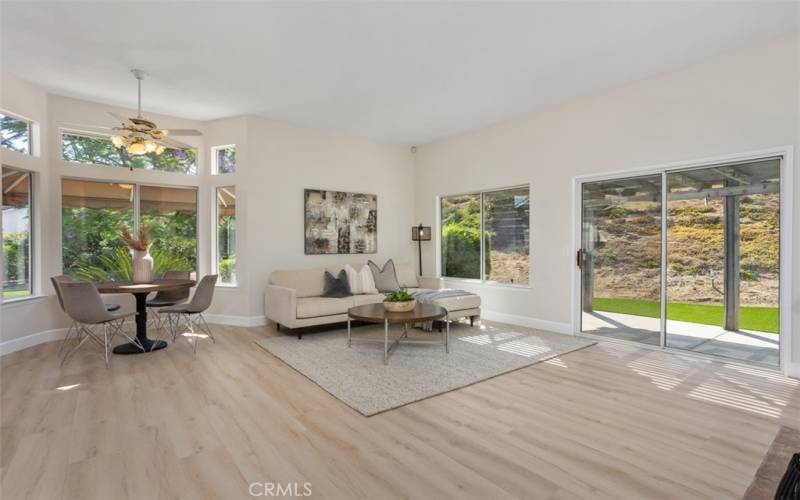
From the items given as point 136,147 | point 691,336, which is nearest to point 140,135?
point 136,147

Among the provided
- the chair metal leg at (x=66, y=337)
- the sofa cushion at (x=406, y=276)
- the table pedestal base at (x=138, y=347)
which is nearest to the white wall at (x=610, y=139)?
the sofa cushion at (x=406, y=276)

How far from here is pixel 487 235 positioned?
645cm

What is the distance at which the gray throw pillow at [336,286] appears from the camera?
18.4 feet

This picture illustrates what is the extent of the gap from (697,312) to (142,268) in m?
6.38

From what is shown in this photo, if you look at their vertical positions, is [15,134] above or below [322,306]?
above

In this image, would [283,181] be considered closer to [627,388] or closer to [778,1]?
[627,388]

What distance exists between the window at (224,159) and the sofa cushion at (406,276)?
3.09m

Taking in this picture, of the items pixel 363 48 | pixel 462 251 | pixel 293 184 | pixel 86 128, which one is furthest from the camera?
pixel 462 251

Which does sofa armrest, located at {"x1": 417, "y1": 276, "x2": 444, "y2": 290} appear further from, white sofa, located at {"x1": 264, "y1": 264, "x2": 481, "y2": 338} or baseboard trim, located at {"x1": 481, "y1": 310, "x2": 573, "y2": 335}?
baseboard trim, located at {"x1": 481, "y1": 310, "x2": 573, "y2": 335}

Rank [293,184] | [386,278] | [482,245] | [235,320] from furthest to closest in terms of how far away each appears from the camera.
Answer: [482,245] → [386,278] → [293,184] → [235,320]

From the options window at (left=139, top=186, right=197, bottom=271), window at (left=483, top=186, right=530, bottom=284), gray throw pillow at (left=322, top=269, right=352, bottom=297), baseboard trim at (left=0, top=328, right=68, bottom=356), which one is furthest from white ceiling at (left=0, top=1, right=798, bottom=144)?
baseboard trim at (left=0, top=328, right=68, bottom=356)

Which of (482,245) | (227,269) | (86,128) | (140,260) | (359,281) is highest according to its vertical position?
(86,128)

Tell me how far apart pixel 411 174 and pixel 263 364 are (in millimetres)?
4793

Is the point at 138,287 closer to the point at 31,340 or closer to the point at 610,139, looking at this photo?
the point at 31,340
